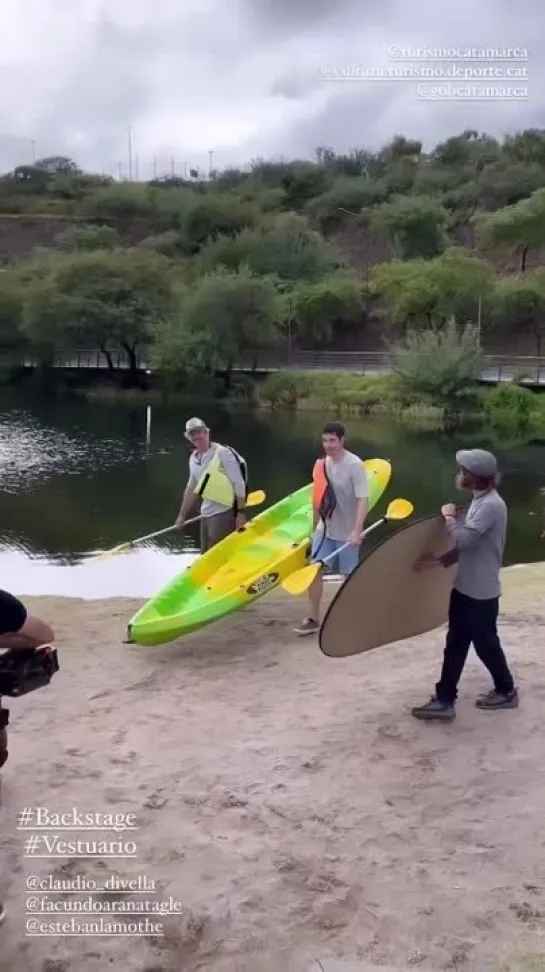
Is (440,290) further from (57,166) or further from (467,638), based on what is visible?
(57,166)

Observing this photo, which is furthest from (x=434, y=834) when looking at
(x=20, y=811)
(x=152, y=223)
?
(x=152, y=223)

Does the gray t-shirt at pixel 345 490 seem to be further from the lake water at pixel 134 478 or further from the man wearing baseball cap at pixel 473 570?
the lake water at pixel 134 478

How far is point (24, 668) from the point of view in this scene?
2219 mm

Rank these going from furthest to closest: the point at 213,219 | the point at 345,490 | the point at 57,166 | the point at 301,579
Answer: the point at 57,166, the point at 213,219, the point at 345,490, the point at 301,579

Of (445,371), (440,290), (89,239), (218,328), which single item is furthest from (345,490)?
(89,239)

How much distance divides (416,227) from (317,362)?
38.7 feet

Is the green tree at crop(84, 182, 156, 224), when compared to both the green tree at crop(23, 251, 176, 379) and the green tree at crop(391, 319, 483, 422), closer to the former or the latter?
the green tree at crop(23, 251, 176, 379)

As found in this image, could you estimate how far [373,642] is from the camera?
383 centimetres

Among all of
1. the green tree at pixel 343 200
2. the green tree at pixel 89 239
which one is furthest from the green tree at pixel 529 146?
the green tree at pixel 89 239

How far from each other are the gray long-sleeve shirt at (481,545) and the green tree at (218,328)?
2672cm

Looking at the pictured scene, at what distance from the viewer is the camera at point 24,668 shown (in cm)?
222

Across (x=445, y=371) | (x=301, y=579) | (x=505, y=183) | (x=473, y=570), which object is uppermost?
(x=505, y=183)

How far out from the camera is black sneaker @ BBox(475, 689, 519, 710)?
367cm

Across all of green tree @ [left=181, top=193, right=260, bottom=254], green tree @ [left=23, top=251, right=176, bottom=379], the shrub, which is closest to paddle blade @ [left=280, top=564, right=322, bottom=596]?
the shrub
